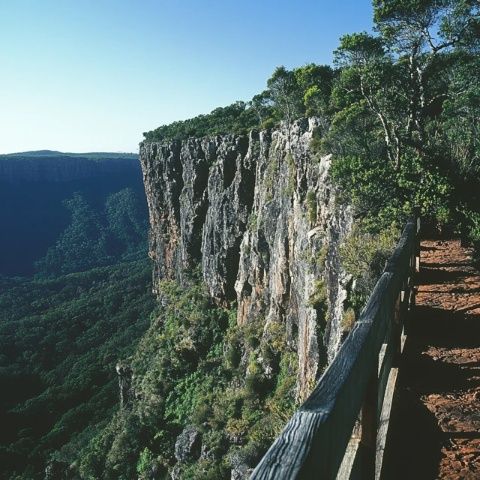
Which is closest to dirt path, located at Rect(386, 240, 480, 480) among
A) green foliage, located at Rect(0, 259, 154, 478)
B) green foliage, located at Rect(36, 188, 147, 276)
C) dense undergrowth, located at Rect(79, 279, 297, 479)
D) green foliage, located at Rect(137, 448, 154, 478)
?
dense undergrowth, located at Rect(79, 279, 297, 479)

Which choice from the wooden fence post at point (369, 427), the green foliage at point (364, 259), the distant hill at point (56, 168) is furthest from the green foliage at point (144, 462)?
the distant hill at point (56, 168)

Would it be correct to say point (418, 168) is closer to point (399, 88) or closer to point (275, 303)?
point (399, 88)

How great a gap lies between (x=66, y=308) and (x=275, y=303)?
241ft

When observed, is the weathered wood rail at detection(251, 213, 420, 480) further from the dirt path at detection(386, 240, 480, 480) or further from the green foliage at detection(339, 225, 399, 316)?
the green foliage at detection(339, 225, 399, 316)

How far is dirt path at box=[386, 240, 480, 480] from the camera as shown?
3.53 meters

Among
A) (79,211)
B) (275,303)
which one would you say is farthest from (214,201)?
(79,211)

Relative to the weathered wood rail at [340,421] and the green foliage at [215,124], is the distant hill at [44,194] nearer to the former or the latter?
the green foliage at [215,124]

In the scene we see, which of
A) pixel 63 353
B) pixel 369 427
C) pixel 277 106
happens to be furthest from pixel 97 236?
pixel 369 427

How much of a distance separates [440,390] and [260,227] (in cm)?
3379

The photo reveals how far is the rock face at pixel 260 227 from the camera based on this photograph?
811 inches

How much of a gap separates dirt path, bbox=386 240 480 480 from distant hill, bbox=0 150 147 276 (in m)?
137

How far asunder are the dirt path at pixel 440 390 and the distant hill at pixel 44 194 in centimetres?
13669

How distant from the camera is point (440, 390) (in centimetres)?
471

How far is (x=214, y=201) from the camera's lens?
5131 centimetres
